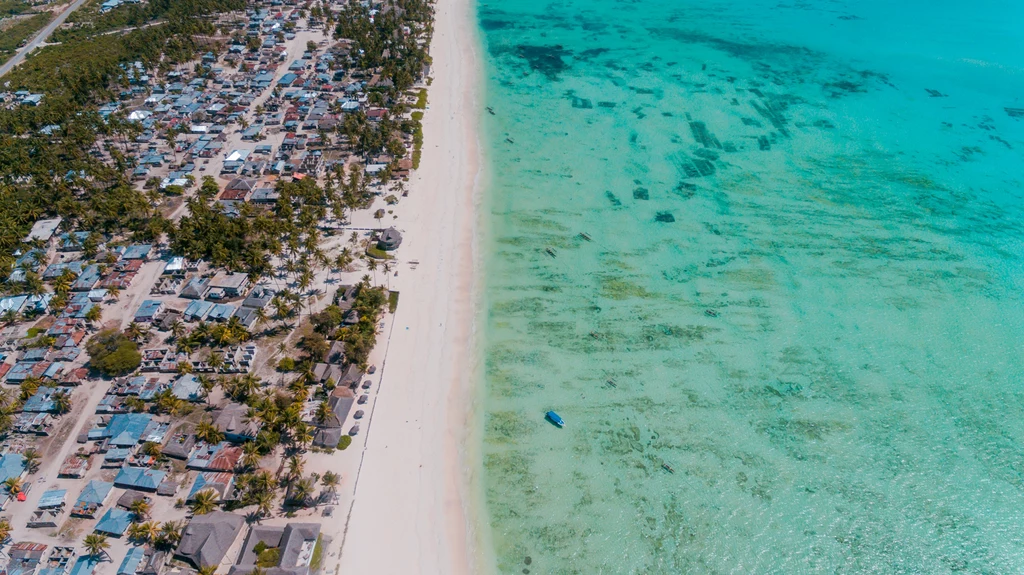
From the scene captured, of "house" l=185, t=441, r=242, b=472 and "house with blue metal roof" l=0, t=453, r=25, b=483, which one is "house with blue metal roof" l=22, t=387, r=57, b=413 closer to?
Result: "house with blue metal roof" l=0, t=453, r=25, b=483

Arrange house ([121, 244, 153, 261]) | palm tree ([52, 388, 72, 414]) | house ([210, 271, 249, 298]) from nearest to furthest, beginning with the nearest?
1. palm tree ([52, 388, 72, 414])
2. house ([210, 271, 249, 298])
3. house ([121, 244, 153, 261])

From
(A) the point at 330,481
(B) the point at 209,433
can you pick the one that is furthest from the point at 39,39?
(A) the point at 330,481

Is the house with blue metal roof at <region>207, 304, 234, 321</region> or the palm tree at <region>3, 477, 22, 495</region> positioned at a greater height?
the house with blue metal roof at <region>207, 304, 234, 321</region>

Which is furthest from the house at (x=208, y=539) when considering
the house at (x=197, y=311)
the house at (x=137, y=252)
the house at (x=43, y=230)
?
the house at (x=43, y=230)

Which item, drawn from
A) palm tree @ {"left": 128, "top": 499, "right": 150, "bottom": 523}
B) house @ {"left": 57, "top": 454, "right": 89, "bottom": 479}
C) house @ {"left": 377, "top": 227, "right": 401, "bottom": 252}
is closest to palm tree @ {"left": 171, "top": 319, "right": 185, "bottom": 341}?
house @ {"left": 57, "top": 454, "right": 89, "bottom": 479}

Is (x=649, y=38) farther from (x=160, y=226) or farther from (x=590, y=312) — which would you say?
(x=160, y=226)

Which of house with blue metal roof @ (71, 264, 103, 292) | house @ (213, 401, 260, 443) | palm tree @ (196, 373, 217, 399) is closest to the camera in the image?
house @ (213, 401, 260, 443)
